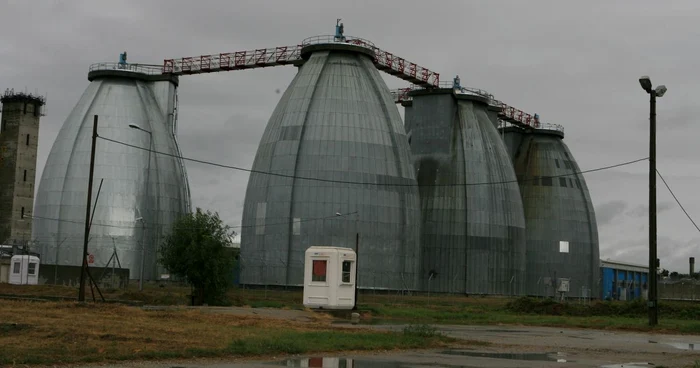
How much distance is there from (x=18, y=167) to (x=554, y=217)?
7544 centimetres

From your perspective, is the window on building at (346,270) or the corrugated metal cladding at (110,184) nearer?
the window on building at (346,270)

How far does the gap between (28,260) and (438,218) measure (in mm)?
40463

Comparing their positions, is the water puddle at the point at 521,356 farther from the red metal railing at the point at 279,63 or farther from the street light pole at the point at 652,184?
the red metal railing at the point at 279,63

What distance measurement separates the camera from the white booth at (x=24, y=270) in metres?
77.1

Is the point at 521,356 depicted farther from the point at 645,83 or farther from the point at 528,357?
the point at 645,83

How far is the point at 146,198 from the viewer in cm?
9306

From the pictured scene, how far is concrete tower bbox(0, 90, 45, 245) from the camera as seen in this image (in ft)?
422

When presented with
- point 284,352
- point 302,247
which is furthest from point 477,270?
point 284,352

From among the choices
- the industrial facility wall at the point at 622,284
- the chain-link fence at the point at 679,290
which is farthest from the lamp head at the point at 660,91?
the industrial facility wall at the point at 622,284

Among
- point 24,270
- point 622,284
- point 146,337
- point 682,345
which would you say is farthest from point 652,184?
point 622,284

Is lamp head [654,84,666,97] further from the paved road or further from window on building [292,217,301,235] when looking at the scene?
window on building [292,217,301,235]

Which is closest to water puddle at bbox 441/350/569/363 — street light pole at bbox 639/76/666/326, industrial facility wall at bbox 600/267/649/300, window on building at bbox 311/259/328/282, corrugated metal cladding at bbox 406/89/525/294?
street light pole at bbox 639/76/666/326

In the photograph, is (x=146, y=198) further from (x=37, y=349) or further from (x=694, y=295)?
(x=37, y=349)

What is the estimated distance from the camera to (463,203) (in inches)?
3679
